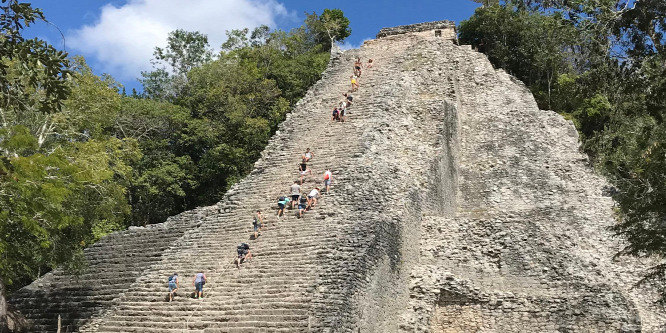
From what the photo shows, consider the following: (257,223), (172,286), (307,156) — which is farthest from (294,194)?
(172,286)

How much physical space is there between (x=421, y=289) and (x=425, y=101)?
7789mm

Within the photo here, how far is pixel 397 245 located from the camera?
12484 millimetres

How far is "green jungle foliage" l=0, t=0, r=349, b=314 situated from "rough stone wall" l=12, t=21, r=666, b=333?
2055mm

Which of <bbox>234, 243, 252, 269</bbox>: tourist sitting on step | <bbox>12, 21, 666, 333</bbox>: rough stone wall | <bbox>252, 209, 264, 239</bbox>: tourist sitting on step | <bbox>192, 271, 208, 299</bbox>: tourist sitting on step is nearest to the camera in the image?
<bbox>12, 21, 666, 333</bbox>: rough stone wall

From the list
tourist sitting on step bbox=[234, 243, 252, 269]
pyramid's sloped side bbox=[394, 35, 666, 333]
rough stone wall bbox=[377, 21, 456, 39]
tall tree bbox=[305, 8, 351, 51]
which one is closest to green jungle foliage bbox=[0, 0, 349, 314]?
tall tree bbox=[305, 8, 351, 51]

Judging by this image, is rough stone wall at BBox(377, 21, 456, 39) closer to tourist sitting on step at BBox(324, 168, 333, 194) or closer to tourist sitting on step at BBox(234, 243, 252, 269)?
tourist sitting on step at BBox(324, 168, 333, 194)

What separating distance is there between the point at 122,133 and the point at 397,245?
18.7 metres

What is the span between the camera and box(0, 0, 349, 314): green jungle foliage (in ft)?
30.5

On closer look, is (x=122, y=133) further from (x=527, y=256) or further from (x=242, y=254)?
(x=527, y=256)

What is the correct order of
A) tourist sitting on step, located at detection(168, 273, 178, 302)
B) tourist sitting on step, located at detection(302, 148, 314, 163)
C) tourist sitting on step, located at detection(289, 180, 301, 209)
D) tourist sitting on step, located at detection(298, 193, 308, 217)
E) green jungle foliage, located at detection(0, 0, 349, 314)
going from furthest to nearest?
tourist sitting on step, located at detection(302, 148, 314, 163) < tourist sitting on step, located at detection(289, 180, 301, 209) < tourist sitting on step, located at detection(298, 193, 308, 217) < tourist sitting on step, located at detection(168, 273, 178, 302) < green jungle foliage, located at detection(0, 0, 349, 314)

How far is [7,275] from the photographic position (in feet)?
35.4

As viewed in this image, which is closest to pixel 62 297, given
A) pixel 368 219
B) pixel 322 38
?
pixel 368 219

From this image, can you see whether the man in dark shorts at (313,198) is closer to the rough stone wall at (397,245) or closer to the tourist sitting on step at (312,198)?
the tourist sitting on step at (312,198)

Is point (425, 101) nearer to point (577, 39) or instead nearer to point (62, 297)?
point (577, 39)
